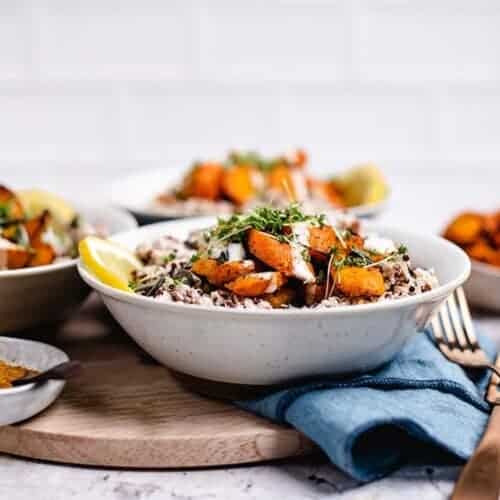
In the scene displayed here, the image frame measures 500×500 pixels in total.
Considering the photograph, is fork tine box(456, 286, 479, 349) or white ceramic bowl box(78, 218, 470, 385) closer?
white ceramic bowl box(78, 218, 470, 385)

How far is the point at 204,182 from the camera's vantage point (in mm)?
2934

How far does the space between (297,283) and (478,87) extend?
3049 millimetres

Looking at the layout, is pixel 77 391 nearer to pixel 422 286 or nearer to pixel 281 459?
pixel 281 459

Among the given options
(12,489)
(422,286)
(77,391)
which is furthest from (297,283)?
(12,489)

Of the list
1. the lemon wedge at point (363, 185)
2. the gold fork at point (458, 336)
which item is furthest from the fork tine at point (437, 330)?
the lemon wedge at point (363, 185)

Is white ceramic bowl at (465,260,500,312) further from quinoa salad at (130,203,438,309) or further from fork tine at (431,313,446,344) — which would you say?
quinoa salad at (130,203,438,309)

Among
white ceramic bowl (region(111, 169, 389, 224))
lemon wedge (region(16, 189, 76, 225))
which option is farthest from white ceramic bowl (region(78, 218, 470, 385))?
white ceramic bowl (region(111, 169, 389, 224))

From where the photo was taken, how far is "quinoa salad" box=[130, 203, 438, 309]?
169 cm

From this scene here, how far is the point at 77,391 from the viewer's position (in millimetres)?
1779

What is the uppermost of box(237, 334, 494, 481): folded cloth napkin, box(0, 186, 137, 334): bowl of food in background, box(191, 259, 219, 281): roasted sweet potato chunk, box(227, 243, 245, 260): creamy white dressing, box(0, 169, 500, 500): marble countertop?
box(227, 243, 245, 260): creamy white dressing

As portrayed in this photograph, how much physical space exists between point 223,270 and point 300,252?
0.14 m

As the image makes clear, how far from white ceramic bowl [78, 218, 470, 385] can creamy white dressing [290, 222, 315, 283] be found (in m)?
0.15

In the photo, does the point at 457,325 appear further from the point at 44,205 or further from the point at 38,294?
the point at 44,205

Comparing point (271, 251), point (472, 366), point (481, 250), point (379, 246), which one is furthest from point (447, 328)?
point (271, 251)
